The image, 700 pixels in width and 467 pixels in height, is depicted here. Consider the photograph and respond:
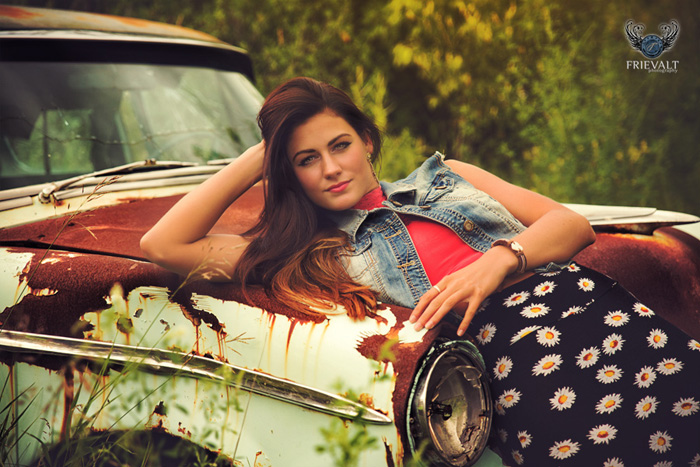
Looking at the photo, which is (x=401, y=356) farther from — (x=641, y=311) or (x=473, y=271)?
(x=641, y=311)

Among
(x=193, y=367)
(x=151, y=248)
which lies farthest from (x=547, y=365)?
(x=151, y=248)

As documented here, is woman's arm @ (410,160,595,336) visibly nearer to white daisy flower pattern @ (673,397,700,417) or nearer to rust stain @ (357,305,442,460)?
rust stain @ (357,305,442,460)

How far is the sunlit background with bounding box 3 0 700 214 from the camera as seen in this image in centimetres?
457

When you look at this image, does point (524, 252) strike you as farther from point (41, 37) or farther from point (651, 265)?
point (41, 37)

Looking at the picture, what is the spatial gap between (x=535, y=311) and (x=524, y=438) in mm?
307

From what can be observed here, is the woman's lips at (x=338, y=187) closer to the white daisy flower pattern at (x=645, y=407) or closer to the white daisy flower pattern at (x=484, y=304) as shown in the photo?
the white daisy flower pattern at (x=484, y=304)

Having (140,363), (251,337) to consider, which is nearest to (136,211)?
(140,363)

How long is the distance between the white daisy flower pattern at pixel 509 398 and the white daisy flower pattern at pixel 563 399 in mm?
76

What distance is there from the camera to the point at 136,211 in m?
2.04

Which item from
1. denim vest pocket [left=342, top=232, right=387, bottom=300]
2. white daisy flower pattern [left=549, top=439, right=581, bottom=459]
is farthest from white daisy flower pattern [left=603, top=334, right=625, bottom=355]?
denim vest pocket [left=342, top=232, right=387, bottom=300]

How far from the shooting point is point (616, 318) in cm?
154

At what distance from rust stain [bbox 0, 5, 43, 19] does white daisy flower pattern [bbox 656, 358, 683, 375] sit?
8.23ft

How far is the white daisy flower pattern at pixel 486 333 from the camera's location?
153 centimetres

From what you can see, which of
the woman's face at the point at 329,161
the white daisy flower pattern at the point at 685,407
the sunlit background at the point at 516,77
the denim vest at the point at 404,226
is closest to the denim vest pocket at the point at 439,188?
the denim vest at the point at 404,226
